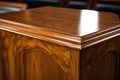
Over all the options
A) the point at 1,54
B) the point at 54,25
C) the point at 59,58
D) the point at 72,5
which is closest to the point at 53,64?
A: the point at 59,58

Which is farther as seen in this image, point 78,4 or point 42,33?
point 78,4

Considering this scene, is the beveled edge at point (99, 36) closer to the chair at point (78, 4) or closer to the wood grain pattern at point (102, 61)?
the wood grain pattern at point (102, 61)

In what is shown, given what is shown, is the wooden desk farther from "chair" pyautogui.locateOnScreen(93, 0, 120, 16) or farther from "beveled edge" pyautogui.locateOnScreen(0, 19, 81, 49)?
"chair" pyautogui.locateOnScreen(93, 0, 120, 16)

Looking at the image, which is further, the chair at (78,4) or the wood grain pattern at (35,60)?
the chair at (78,4)

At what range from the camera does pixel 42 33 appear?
0.74 meters

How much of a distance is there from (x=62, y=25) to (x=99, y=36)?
0.15m

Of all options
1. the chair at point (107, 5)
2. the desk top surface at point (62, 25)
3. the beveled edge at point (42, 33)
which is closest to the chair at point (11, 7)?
the desk top surface at point (62, 25)

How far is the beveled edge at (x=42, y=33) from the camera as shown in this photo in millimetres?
666

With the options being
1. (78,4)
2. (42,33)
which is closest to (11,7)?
(78,4)

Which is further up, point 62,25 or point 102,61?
point 62,25

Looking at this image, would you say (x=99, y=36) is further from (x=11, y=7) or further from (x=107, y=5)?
(x=107, y=5)

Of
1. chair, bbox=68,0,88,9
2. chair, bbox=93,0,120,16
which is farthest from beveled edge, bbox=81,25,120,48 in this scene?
chair, bbox=68,0,88,9

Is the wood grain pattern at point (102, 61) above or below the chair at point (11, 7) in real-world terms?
below

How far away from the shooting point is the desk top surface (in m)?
0.69
